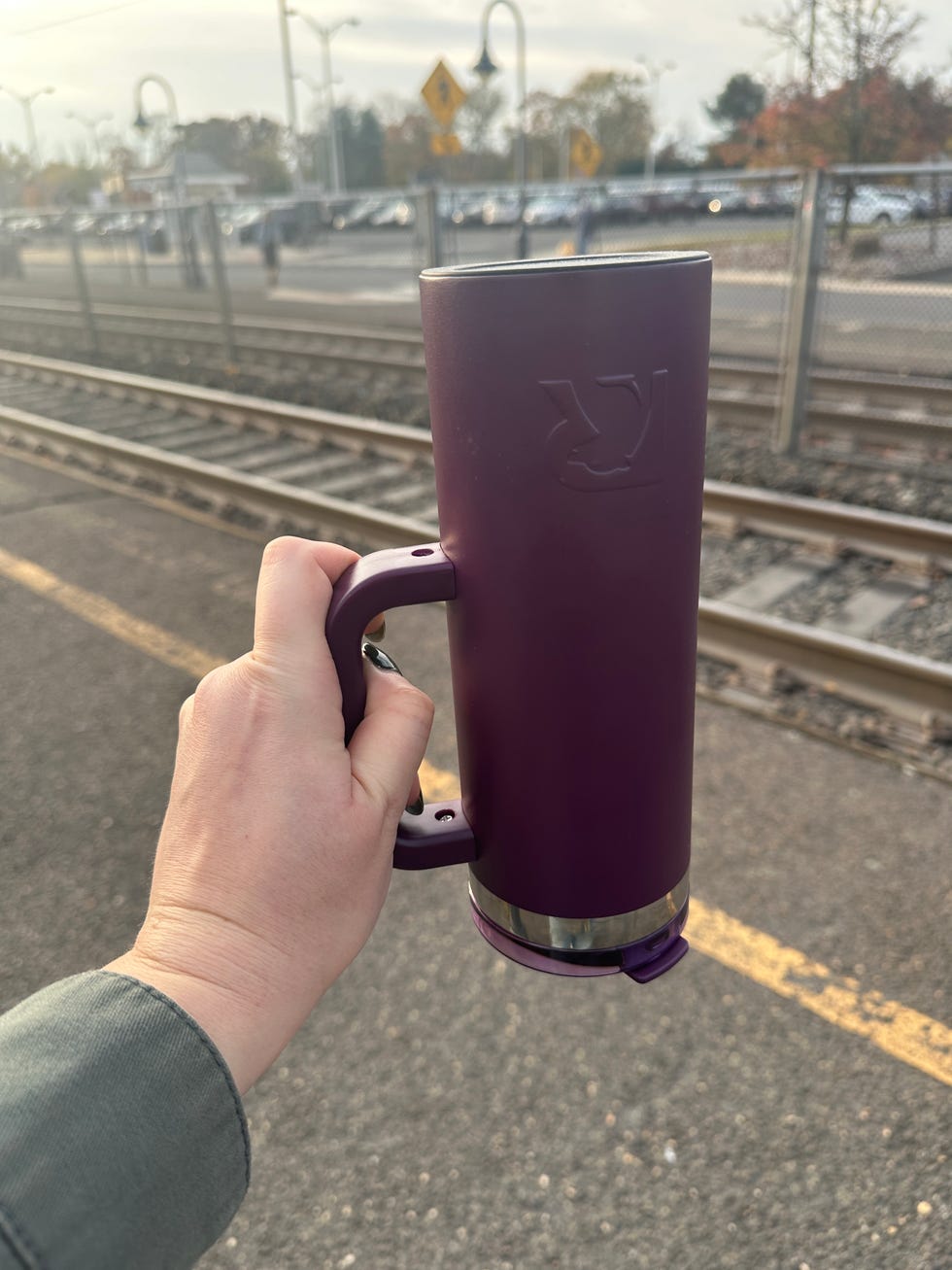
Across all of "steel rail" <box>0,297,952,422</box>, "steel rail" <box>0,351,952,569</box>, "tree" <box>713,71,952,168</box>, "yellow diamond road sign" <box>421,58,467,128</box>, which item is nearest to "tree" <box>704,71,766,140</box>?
"tree" <box>713,71,952,168</box>

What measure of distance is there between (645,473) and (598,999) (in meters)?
2.11

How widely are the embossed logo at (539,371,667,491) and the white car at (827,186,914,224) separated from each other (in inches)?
293

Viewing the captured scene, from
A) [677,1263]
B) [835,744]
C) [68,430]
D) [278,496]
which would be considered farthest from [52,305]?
[677,1263]

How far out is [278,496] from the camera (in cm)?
629

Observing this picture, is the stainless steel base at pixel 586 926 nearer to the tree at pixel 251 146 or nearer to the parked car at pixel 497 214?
the parked car at pixel 497 214

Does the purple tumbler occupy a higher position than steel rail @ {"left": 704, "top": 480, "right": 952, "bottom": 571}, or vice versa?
the purple tumbler

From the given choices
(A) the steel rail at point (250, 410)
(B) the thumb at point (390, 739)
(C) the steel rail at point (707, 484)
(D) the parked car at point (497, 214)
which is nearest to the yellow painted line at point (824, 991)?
(C) the steel rail at point (707, 484)

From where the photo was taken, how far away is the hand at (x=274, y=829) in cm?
71

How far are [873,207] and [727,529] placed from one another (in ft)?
13.1

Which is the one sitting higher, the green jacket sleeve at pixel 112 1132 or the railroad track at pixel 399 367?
the green jacket sleeve at pixel 112 1132

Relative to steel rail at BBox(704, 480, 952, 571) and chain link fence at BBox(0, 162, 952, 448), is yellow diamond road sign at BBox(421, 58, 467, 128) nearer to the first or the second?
chain link fence at BBox(0, 162, 952, 448)

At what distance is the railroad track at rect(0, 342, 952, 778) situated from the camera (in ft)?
12.6

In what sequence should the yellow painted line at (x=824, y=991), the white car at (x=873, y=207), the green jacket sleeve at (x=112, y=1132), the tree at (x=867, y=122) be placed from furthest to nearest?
the tree at (x=867, y=122) < the white car at (x=873, y=207) < the yellow painted line at (x=824, y=991) < the green jacket sleeve at (x=112, y=1132)

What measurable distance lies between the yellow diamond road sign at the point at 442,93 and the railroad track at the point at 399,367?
12.8 feet
